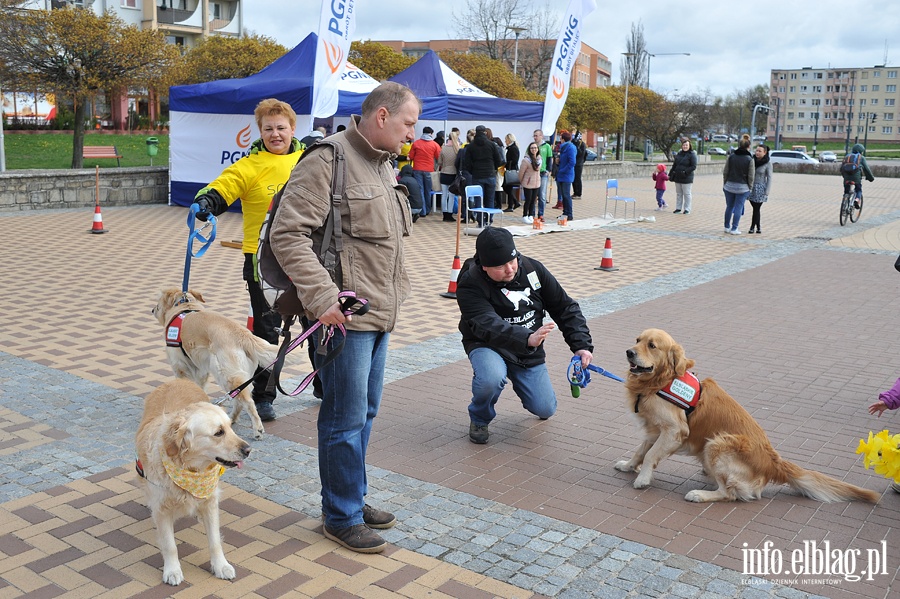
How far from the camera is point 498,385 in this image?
523cm

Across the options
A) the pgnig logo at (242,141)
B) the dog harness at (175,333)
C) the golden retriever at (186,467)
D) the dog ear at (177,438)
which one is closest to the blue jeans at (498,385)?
the dog harness at (175,333)

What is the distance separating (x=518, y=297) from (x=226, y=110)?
14.1m

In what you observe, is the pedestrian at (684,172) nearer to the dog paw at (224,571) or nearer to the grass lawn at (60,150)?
the grass lawn at (60,150)

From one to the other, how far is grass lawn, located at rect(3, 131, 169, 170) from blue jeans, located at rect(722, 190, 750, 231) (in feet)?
60.5

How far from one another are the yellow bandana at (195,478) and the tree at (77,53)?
2178cm

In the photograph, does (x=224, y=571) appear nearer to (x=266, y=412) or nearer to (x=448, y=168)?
(x=266, y=412)

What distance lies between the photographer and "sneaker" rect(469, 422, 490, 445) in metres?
5.28

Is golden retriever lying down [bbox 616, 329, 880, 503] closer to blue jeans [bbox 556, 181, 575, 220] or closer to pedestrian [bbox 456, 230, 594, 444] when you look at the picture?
pedestrian [bbox 456, 230, 594, 444]

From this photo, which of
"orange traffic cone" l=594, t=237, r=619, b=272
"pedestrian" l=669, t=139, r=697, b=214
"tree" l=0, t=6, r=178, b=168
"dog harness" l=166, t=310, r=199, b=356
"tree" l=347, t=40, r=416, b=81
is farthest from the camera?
"tree" l=347, t=40, r=416, b=81

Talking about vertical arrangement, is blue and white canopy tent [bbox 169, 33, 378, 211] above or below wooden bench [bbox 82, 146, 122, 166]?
above

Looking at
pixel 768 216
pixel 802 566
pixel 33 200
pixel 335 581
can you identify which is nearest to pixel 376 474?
pixel 335 581

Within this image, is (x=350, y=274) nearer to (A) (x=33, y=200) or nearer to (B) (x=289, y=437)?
(B) (x=289, y=437)

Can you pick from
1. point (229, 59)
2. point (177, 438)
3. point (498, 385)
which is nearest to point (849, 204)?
point (498, 385)

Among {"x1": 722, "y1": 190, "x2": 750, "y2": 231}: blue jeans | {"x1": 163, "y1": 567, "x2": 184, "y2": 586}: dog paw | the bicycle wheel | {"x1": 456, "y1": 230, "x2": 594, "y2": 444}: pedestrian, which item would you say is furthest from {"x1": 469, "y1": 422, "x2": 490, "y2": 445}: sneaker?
the bicycle wheel
